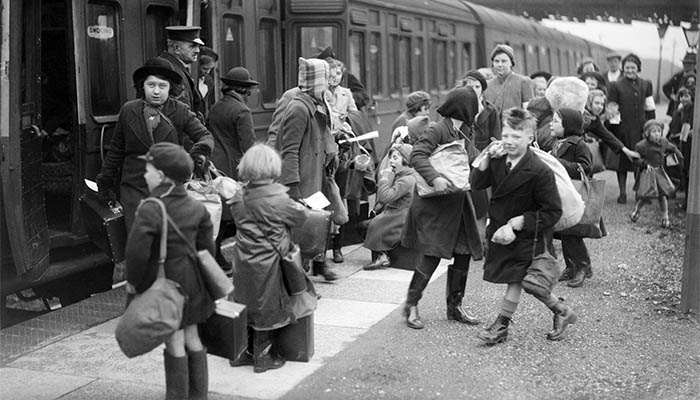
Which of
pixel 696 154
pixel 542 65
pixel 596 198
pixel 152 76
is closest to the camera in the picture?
pixel 152 76

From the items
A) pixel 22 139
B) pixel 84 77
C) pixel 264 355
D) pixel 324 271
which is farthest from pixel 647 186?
pixel 22 139

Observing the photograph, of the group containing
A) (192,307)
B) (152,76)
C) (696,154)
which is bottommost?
(192,307)

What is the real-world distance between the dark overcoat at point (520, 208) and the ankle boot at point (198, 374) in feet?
6.85

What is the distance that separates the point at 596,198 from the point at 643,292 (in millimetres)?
856

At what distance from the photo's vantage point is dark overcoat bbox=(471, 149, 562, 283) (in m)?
5.95

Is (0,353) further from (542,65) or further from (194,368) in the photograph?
(542,65)

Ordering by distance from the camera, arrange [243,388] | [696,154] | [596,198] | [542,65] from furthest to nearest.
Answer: [542,65] < [596,198] < [696,154] < [243,388]

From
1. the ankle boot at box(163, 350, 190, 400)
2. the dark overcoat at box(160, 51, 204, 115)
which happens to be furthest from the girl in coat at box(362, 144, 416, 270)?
the ankle boot at box(163, 350, 190, 400)

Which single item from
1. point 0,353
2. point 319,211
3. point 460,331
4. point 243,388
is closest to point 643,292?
point 460,331

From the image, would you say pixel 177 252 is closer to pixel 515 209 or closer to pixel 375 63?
pixel 515 209

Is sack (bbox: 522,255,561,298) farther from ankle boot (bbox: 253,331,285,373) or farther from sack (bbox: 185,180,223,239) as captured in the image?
sack (bbox: 185,180,223,239)

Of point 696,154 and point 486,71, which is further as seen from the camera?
point 486,71

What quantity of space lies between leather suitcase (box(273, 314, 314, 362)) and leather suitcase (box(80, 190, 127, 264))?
164 centimetres

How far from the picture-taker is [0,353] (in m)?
5.94
